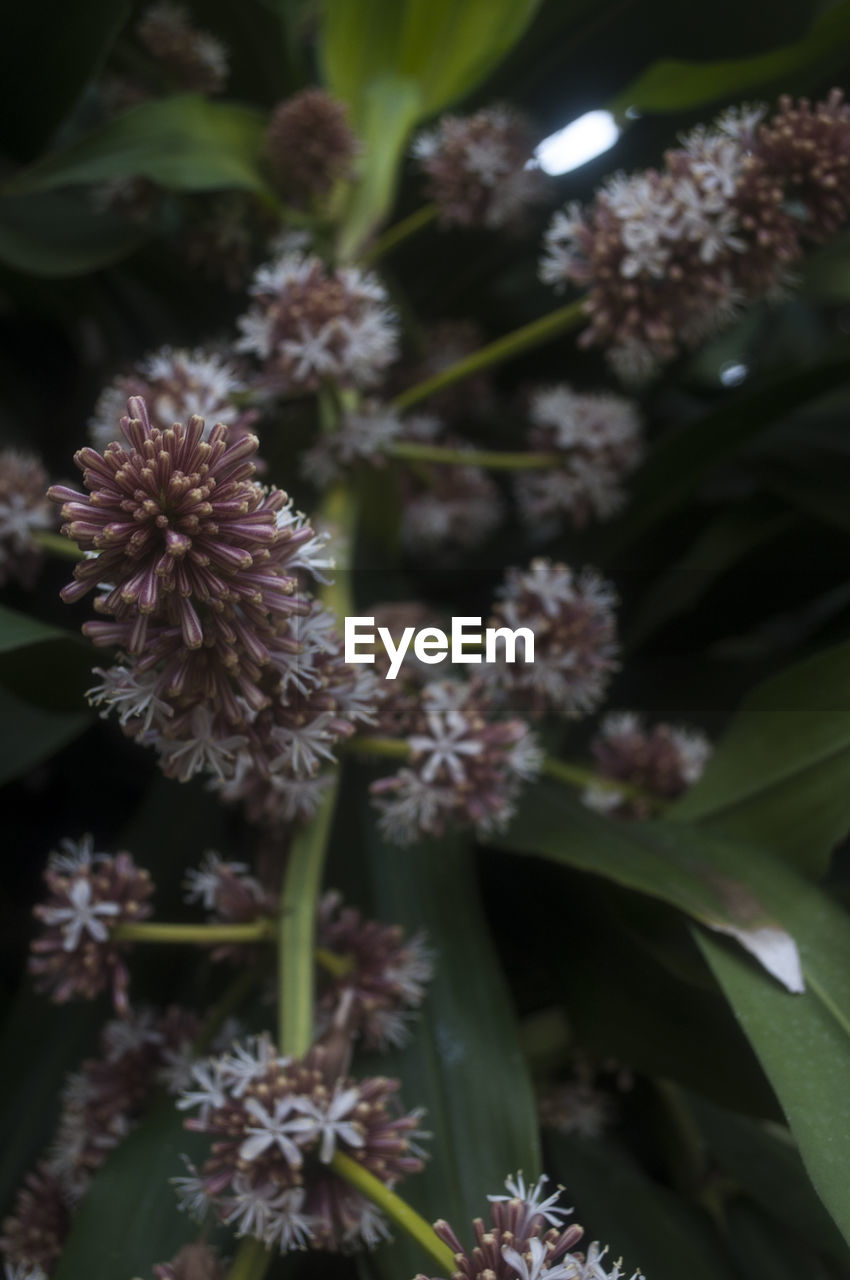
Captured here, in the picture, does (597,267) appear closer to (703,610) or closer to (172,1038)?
(703,610)

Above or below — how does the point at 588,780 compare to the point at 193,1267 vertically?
above

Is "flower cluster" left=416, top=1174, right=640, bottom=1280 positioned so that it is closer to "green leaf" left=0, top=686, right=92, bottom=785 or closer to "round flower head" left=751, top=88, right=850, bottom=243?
"green leaf" left=0, top=686, right=92, bottom=785

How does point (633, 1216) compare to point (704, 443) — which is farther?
point (704, 443)

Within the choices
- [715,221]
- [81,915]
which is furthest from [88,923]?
[715,221]

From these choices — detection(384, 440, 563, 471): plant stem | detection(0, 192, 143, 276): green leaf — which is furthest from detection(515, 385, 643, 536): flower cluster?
detection(0, 192, 143, 276): green leaf

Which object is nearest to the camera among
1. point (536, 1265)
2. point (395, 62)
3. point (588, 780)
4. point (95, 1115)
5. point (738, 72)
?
point (536, 1265)

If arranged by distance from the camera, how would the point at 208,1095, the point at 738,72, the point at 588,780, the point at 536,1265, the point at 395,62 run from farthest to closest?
the point at 395,62
the point at 738,72
the point at 588,780
the point at 208,1095
the point at 536,1265

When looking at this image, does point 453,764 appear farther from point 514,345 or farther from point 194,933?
point 514,345
